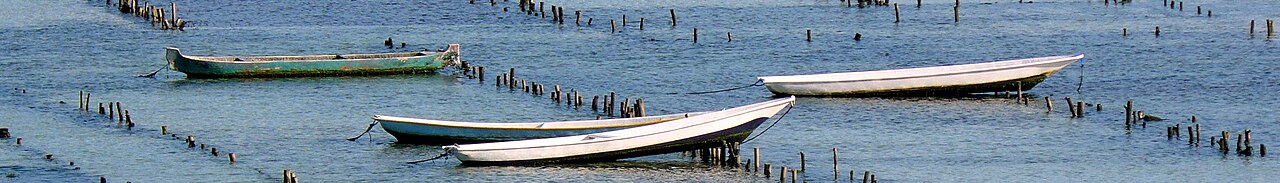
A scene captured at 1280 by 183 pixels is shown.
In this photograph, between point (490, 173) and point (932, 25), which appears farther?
point (932, 25)

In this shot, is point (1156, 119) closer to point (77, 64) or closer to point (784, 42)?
point (784, 42)

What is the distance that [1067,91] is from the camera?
6109 cm

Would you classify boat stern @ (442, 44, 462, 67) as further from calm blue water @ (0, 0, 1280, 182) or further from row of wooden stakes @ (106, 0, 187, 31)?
row of wooden stakes @ (106, 0, 187, 31)

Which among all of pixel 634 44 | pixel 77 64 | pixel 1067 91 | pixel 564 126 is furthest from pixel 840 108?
pixel 77 64

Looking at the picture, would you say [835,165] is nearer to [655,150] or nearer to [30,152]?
[655,150]

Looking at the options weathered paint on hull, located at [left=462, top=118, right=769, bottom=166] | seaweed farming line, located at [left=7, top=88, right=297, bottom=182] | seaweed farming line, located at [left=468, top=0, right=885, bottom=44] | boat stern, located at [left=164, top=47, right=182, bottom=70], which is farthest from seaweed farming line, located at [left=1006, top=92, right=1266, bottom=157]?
boat stern, located at [left=164, top=47, right=182, bottom=70]

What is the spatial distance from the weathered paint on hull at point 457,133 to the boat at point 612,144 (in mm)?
1759

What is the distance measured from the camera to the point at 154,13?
8950cm

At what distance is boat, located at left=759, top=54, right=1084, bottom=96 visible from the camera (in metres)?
59.3

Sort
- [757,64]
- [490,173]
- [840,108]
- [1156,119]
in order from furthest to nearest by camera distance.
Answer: [757,64] → [840,108] → [1156,119] → [490,173]

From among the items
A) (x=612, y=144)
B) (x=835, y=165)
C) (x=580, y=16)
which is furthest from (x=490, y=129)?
(x=580, y=16)

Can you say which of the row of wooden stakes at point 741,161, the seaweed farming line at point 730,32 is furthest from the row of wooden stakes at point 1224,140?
the seaweed farming line at point 730,32

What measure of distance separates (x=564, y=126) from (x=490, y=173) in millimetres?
3126

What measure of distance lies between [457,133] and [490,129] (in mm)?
922
